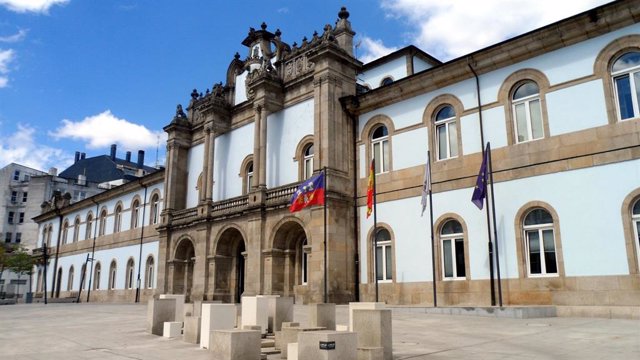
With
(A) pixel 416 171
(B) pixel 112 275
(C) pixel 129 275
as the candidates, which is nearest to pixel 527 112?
(A) pixel 416 171

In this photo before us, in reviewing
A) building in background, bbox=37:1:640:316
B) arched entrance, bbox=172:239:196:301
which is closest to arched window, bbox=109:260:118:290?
building in background, bbox=37:1:640:316

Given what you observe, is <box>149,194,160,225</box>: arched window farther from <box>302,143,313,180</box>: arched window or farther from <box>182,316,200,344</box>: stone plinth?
<box>182,316,200,344</box>: stone plinth

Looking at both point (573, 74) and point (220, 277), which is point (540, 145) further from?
point (220, 277)

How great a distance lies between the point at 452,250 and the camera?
19.2 metres

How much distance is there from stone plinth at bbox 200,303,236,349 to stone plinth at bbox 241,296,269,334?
0.74 m

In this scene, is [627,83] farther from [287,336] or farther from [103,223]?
[103,223]

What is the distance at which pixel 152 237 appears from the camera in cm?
3697

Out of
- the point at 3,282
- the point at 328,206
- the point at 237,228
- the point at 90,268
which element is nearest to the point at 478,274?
the point at 328,206

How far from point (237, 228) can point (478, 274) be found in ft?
Result: 40.9

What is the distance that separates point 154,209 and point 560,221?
29.5 m

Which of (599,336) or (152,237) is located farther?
(152,237)

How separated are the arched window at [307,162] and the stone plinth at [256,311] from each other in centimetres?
1338

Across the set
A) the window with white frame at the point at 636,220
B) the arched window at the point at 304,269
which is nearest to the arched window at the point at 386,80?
the arched window at the point at 304,269

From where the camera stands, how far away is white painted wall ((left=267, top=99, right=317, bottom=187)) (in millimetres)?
25234
